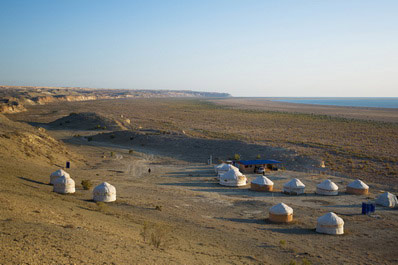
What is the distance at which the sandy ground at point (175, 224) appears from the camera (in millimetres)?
12414

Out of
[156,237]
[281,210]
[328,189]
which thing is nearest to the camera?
[156,237]

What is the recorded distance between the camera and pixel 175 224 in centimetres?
1980

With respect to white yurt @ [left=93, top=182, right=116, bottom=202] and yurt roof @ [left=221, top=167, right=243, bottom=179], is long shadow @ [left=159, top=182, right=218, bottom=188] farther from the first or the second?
white yurt @ [left=93, top=182, right=116, bottom=202]

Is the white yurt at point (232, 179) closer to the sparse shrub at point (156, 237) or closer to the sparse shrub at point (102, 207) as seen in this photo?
the sparse shrub at point (102, 207)

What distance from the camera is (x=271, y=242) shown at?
18297 millimetres

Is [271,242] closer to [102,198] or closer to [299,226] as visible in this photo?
[299,226]

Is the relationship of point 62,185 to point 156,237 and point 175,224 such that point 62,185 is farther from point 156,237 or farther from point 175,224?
point 156,237

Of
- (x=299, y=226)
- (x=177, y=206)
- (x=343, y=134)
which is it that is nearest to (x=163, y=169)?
(x=177, y=206)

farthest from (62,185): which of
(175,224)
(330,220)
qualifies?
(330,220)

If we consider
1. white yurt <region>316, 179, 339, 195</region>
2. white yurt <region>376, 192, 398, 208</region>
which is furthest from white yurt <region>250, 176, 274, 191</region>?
white yurt <region>376, 192, 398, 208</region>

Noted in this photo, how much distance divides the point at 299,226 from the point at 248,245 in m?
5.43

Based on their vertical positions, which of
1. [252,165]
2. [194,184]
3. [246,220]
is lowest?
[194,184]

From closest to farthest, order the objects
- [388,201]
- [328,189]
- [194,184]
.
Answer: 1. [388,201]
2. [328,189]
3. [194,184]

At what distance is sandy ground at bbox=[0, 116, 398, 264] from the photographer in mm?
12414
